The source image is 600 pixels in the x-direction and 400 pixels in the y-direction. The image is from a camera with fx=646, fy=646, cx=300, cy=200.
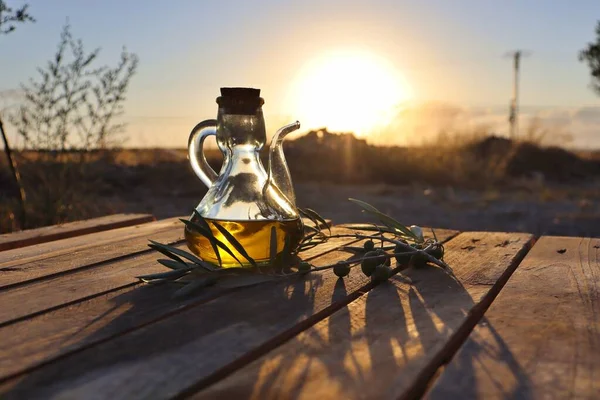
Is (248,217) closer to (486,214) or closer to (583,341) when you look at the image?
(583,341)

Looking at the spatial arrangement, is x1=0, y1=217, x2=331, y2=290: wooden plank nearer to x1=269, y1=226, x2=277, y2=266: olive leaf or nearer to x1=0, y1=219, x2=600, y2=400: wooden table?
x1=0, y1=219, x2=600, y2=400: wooden table

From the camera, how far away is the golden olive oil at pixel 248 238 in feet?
4.00

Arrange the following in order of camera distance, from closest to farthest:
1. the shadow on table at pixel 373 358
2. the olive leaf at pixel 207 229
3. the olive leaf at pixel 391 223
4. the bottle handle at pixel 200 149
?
the shadow on table at pixel 373 358, the olive leaf at pixel 207 229, the bottle handle at pixel 200 149, the olive leaf at pixel 391 223

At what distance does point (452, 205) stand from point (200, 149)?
20.0 ft

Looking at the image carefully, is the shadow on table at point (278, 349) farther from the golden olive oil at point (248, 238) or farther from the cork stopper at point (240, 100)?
the cork stopper at point (240, 100)

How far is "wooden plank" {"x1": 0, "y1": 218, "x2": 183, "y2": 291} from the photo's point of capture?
1356 mm

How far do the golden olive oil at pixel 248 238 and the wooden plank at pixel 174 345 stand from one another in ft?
0.36

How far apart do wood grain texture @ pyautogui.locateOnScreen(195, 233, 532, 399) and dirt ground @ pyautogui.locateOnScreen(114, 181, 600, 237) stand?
4.58 meters

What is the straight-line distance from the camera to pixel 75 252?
160 cm

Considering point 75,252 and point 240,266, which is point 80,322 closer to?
point 240,266

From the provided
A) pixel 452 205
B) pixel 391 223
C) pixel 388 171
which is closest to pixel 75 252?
pixel 391 223

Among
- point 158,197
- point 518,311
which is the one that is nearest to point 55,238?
point 518,311

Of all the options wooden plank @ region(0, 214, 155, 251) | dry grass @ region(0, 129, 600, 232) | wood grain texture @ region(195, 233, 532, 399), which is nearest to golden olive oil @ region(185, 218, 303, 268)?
wood grain texture @ region(195, 233, 532, 399)

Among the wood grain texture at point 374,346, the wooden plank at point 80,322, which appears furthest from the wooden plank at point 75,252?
the wood grain texture at point 374,346
